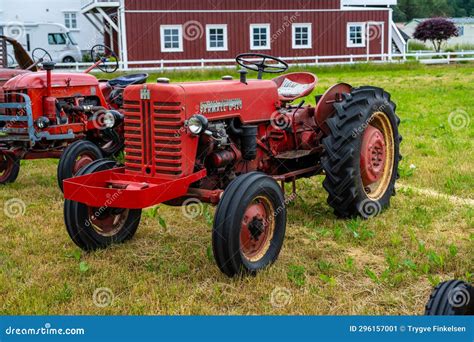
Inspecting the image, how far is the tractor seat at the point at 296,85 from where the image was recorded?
5.86m

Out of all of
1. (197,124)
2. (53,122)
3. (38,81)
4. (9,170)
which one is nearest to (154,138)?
(197,124)

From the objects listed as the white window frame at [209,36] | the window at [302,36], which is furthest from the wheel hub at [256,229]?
the window at [302,36]

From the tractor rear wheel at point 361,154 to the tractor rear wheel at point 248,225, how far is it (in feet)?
3.07

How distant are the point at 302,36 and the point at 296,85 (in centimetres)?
2405

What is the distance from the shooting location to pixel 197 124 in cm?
433

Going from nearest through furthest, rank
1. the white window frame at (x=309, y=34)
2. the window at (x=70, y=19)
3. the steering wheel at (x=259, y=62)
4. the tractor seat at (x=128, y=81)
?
the steering wheel at (x=259, y=62) → the tractor seat at (x=128, y=81) → the white window frame at (x=309, y=34) → the window at (x=70, y=19)

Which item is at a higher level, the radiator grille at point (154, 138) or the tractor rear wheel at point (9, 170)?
the radiator grille at point (154, 138)

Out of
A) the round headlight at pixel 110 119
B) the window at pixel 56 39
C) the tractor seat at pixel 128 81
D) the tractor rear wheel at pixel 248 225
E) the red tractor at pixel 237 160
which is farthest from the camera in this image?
the window at pixel 56 39

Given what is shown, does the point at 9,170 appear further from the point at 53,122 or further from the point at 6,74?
the point at 6,74

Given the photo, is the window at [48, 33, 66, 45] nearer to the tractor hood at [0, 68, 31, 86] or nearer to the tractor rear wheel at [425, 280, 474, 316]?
the tractor hood at [0, 68, 31, 86]

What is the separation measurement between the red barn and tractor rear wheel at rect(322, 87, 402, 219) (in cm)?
2148

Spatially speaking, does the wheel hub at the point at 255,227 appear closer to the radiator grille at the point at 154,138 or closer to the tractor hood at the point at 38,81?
the radiator grille at the point at 154,138

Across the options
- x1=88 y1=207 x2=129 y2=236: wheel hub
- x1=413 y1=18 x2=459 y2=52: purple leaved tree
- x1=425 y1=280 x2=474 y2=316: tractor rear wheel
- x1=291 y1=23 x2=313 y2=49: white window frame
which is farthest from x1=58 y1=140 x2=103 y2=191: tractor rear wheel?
x1=413 y1=18 x2=459 y2=52: purple leaved tree

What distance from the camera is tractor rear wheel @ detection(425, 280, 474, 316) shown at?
286cm
